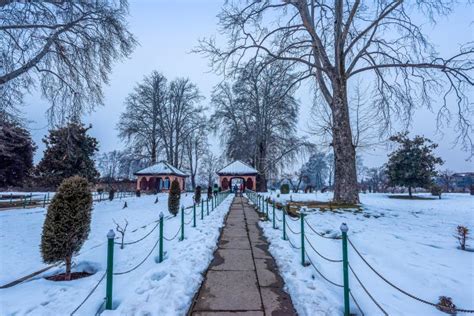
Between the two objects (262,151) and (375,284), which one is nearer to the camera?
(375,284)

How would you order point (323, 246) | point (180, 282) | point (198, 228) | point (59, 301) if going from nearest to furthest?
1. point (59, 301)
2. point (180, 282)
3. point (323, 246)
4. point (198, 228)

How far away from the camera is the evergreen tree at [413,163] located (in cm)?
2622

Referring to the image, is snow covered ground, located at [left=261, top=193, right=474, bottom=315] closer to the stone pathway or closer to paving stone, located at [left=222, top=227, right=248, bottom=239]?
the stone pathway

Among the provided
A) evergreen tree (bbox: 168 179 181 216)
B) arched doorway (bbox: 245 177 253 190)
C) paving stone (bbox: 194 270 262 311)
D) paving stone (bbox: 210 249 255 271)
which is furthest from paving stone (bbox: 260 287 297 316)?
arched doorway (bbox: 245 177 253 190)

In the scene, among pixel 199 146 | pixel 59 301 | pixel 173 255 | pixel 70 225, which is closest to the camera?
pixel 59 301

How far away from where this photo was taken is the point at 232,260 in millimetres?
5336

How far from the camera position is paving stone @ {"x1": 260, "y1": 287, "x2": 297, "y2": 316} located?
3205mm

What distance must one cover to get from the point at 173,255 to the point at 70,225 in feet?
6.91

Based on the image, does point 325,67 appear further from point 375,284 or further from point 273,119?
point 273,119

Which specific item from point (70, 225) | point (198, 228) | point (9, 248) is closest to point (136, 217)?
point (9, 248)

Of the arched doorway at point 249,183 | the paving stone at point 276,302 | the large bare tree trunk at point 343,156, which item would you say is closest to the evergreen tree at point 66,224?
the paving stone at point 276,302

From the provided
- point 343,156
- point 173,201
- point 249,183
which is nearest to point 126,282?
point 173,201

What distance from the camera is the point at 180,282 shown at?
3.92 meters

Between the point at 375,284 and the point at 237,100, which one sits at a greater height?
the point at 237,100
